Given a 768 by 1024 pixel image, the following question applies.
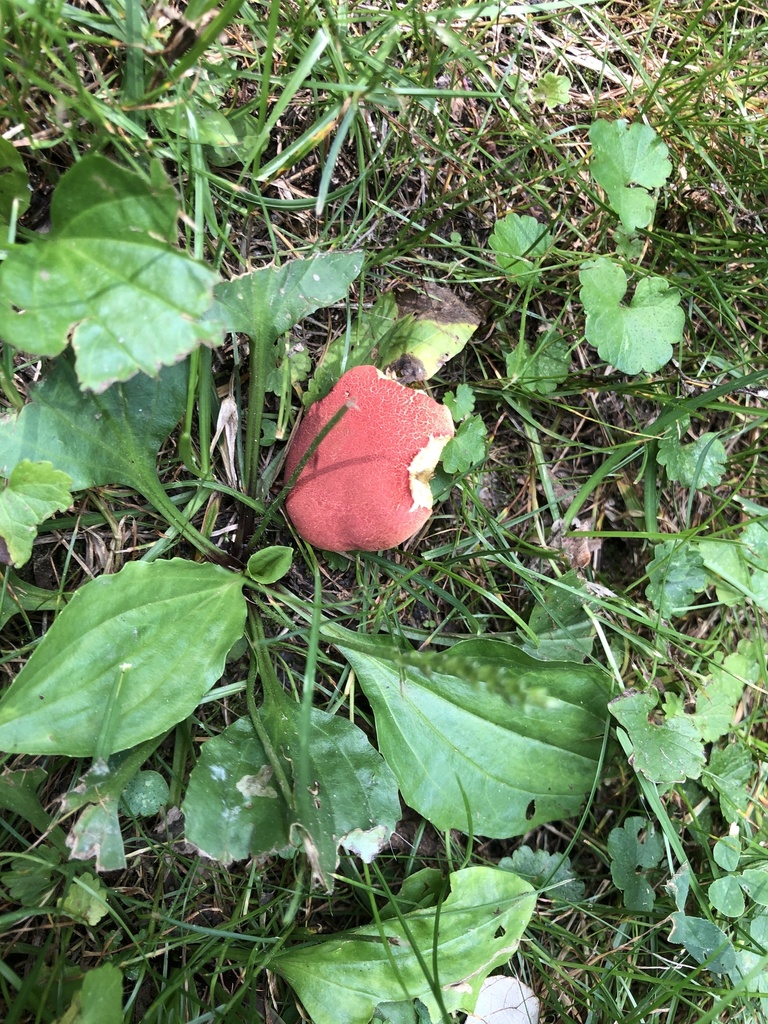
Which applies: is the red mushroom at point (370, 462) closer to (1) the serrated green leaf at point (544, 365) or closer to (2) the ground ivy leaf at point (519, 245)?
(1) the serrated green leaf at point (544, 365)

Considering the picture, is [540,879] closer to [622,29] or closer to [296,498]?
[296,498]

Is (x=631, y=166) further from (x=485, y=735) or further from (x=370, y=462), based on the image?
(x=485, y=735)

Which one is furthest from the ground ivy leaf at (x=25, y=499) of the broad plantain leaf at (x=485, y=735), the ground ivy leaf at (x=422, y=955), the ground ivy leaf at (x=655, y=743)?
the ground ivy leaf at (x=655, y=743)

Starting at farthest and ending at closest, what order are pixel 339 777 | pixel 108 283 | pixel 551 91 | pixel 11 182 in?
1. pixel 551 91
2. pixel 339 777
3. pixel 11 182
4. pixel 108 283

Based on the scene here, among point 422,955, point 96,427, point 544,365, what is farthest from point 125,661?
point 544,365

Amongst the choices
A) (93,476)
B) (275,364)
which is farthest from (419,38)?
(93,476)

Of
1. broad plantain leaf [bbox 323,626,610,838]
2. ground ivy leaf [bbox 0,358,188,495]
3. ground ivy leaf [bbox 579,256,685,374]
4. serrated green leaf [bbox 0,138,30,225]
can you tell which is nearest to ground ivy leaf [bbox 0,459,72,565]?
ground ivy leaf [bbox 0,358,188,495]

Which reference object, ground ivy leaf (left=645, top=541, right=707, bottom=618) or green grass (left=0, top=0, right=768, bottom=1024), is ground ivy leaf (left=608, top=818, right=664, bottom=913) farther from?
ground ivy leaf (left=645, top=541, right=707, bottom=618)
